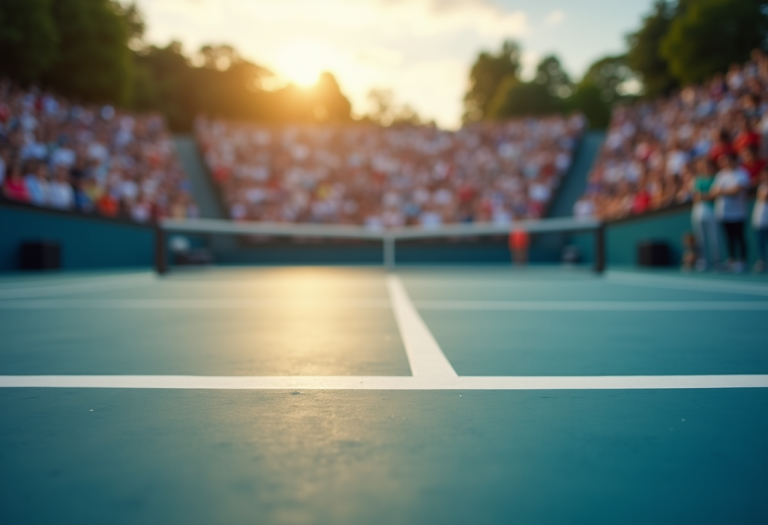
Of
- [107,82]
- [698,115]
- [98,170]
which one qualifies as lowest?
[98,170]

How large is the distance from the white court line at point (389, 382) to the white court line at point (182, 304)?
98.7 inches

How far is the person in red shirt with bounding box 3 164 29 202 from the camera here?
1001 centimetres

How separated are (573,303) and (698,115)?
12.0m

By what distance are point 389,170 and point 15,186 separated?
11837 mm

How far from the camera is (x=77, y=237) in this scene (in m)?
11.4

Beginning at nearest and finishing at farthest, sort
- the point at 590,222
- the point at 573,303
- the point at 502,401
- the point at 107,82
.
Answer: the point at 502,401
the point at 573,303
the point at 590,222
the point at 107,82

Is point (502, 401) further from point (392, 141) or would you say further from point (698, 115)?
point (392, 141)

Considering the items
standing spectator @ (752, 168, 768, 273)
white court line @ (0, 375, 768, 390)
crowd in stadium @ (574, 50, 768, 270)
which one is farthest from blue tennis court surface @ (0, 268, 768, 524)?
crowd in stadium @ (574, 50, 768, 270)

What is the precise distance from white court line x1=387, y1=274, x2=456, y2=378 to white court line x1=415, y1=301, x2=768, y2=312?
544 mm

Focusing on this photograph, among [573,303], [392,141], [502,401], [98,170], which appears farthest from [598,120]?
[502,401]

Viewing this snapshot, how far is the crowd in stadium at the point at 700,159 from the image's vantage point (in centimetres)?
848

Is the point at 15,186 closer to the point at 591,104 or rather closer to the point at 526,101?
the point at 526,101

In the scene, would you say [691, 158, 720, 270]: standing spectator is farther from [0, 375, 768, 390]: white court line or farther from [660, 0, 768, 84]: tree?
[660, 0, 768, 84]: tree

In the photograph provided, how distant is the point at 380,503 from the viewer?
89 cm
